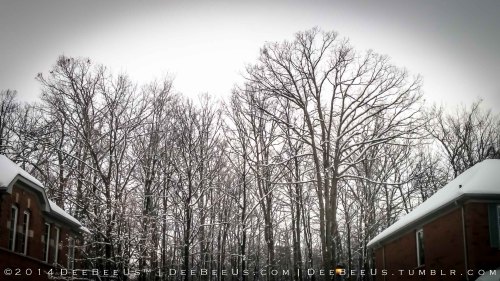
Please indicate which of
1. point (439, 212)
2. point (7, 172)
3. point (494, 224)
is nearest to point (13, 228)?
point (7, 172)

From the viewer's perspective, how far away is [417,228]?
77.9 feet

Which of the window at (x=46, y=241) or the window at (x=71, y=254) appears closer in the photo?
the window at (x=46, y=241)

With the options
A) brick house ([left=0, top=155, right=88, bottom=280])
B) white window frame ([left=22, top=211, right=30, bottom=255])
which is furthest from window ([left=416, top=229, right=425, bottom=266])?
white window frame ([left=22, top=211, right=30, bottom=255])

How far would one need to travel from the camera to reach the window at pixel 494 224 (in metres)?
18.7

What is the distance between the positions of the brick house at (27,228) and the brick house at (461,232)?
16.9 m

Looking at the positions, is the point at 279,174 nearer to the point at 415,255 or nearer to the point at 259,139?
the point at 259,139

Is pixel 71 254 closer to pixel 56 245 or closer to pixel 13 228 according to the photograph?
pixel 56 245

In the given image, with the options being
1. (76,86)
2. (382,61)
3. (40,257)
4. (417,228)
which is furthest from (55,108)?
(417,228)

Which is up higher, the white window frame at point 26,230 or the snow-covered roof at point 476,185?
the snow-covered roof at point 476,185

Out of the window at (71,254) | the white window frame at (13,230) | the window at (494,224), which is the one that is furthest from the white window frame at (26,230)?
the window at (494,224)

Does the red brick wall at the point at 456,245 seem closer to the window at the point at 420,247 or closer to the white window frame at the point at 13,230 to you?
the window at the point at 420,247

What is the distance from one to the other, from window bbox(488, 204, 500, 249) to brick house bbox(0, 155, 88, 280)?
18.1 m

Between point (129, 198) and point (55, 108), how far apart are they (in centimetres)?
762

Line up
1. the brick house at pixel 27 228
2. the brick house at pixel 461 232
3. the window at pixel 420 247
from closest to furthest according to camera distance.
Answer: the brick house at pixel 461 232 < the brick house at pixel 27 228 < the window at pixel 420 247
